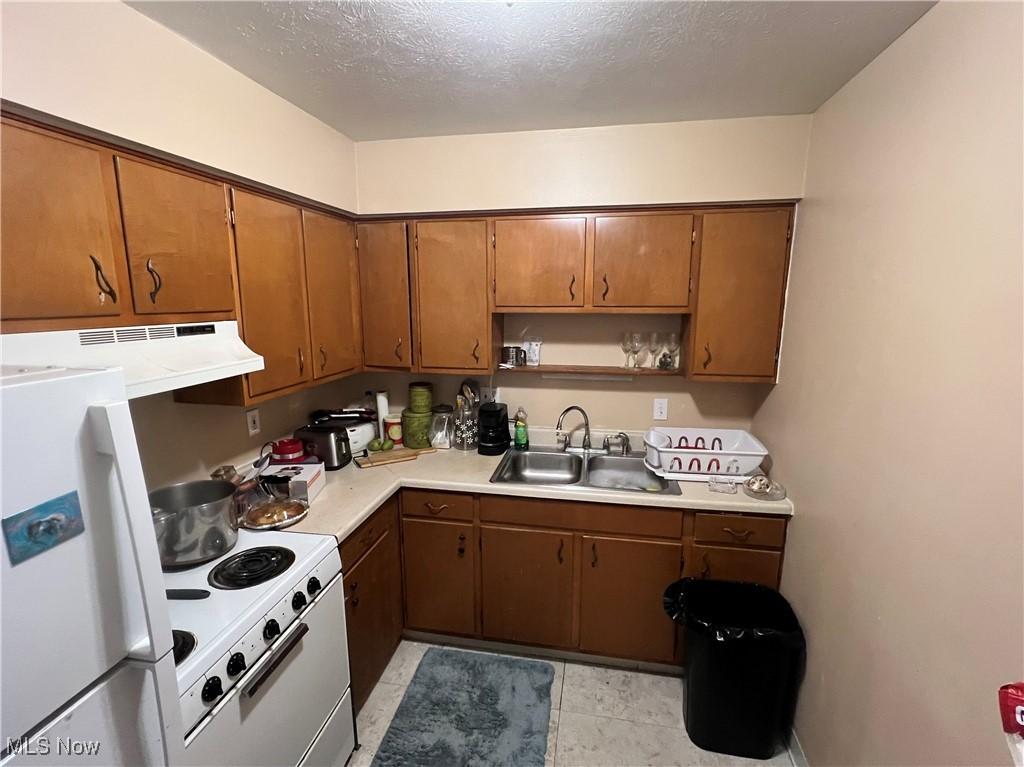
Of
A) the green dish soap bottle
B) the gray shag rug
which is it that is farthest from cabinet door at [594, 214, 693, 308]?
the gray shag rug

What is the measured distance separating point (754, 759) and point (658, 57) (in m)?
2.59

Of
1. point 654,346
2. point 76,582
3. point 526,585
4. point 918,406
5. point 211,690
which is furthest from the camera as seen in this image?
point 654,346

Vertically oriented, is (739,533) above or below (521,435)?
below

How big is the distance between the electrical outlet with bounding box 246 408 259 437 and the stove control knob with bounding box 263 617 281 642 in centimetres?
105

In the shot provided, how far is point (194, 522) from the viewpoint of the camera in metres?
1.37

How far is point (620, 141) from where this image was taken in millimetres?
2002

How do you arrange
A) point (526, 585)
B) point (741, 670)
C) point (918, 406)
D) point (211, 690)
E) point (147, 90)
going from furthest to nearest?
point (526, 585) → point (741, 670) → point (147, 90) → point (918, 406) → point (211, 690)

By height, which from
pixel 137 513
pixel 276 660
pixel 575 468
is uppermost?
pixel 137 513

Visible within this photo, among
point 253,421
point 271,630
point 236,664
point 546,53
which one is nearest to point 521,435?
point 253,421

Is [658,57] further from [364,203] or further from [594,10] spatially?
[364,203]

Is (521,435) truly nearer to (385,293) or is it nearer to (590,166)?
(385,293)

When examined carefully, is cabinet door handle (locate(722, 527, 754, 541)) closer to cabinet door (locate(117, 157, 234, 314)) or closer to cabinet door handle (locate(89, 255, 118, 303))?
cabinet door (locate(117, 157, 234, 314))

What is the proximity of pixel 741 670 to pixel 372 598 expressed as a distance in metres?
1.48

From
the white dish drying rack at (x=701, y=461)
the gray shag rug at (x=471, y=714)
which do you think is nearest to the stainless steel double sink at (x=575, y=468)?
the white dish drying rack at (x=701, y=461)
